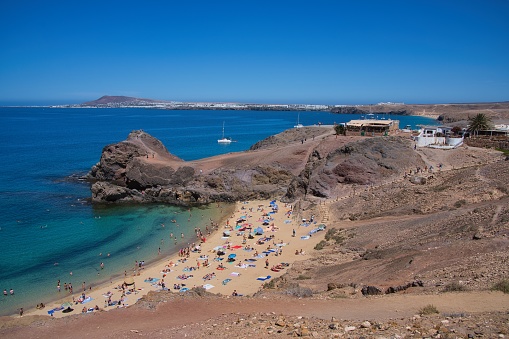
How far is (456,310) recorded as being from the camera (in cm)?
1300

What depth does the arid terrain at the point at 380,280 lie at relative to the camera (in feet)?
40.2

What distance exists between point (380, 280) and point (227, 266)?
13.1m

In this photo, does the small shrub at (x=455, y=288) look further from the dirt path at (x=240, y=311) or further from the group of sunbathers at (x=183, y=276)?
the group of sunbathers at (x=183, y=276)

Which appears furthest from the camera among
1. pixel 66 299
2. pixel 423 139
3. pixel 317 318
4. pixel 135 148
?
pixel 135 148

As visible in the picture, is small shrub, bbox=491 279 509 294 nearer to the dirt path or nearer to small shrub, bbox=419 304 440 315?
A: the dirt path

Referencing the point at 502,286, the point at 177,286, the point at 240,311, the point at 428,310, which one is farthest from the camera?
the point at 177,286

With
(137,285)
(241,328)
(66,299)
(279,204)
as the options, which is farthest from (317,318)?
(279,204)

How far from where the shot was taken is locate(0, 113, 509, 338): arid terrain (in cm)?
1226

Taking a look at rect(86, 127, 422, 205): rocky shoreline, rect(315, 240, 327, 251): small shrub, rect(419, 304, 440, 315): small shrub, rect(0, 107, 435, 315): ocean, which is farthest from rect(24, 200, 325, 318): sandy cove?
rect(419, 304, 440, 315): small shrub

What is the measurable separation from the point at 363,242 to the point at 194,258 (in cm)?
1266

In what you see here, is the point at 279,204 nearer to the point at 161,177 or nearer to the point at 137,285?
the point at 161,177

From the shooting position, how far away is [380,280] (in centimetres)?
1872

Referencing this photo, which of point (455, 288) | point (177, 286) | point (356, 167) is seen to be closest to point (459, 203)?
point (356, 167)

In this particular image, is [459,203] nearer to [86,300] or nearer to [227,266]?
[227,266]
